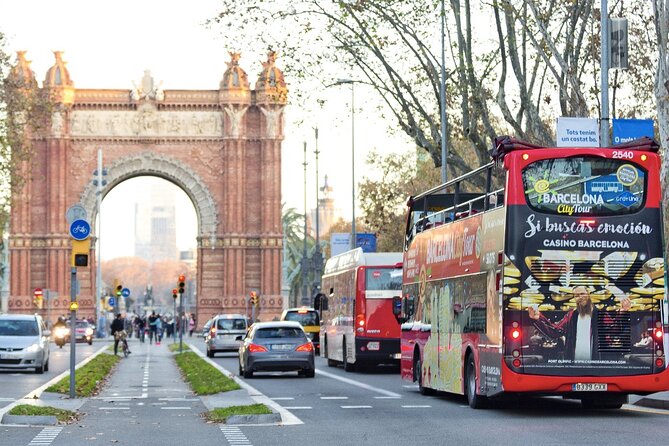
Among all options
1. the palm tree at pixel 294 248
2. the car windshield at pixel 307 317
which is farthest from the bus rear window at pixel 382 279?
the palm tree at pixel 294 248

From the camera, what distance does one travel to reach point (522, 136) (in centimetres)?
3772

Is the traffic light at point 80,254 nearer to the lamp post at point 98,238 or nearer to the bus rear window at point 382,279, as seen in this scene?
the bus rear window at point 382,279

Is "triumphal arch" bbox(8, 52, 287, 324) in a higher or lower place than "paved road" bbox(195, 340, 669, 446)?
higher

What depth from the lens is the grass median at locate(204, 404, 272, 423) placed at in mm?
20125

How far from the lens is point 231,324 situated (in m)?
53.5

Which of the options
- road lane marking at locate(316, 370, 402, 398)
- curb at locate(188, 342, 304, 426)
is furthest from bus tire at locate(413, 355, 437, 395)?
curb at locate(188, 342, 304, 426)

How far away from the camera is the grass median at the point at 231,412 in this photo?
20125 mm

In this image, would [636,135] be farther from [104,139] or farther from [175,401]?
[104,139]

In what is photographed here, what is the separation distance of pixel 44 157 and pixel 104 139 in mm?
3532

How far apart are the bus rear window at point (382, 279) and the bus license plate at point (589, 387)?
16.8m

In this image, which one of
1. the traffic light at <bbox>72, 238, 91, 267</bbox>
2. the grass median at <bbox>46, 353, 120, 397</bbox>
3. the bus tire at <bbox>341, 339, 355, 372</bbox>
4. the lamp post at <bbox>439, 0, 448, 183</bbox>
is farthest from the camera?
the lamp post at <bbox>439, 0, 448, 183</bbox>

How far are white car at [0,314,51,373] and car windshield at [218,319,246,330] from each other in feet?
47.5

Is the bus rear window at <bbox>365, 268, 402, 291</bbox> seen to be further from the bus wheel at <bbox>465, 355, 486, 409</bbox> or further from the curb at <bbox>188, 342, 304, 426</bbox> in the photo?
the bus wheel at <bbox>465, 355, 486, 409</bbox>

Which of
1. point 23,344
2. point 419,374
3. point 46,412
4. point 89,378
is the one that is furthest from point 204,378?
point 46,412
